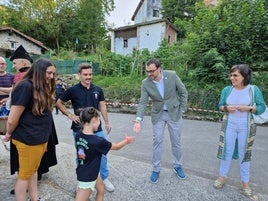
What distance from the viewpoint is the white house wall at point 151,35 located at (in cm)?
2885

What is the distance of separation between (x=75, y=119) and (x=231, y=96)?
2097 millimetres

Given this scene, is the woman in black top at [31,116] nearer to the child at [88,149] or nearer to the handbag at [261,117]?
the child at [88,149]

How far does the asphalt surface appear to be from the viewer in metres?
3.53

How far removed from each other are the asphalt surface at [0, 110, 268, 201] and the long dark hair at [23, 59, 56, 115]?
1.42m

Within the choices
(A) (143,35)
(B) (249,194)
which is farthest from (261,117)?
(A) (143,35)

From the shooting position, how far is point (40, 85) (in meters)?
A: 2.60

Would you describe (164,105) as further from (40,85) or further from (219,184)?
(40,85)

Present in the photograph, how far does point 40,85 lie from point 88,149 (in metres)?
0.77

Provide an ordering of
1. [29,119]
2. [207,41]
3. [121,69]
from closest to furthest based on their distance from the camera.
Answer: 1. [29,119]
2. [207,41]
3. [121,69]

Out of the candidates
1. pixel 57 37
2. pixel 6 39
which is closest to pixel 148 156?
pixel 6 39

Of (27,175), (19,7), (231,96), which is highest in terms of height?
(19,7)

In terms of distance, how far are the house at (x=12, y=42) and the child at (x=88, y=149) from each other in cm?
2865

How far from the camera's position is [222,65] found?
10.6 meters

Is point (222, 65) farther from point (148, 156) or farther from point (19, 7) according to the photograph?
point (19, 7)
